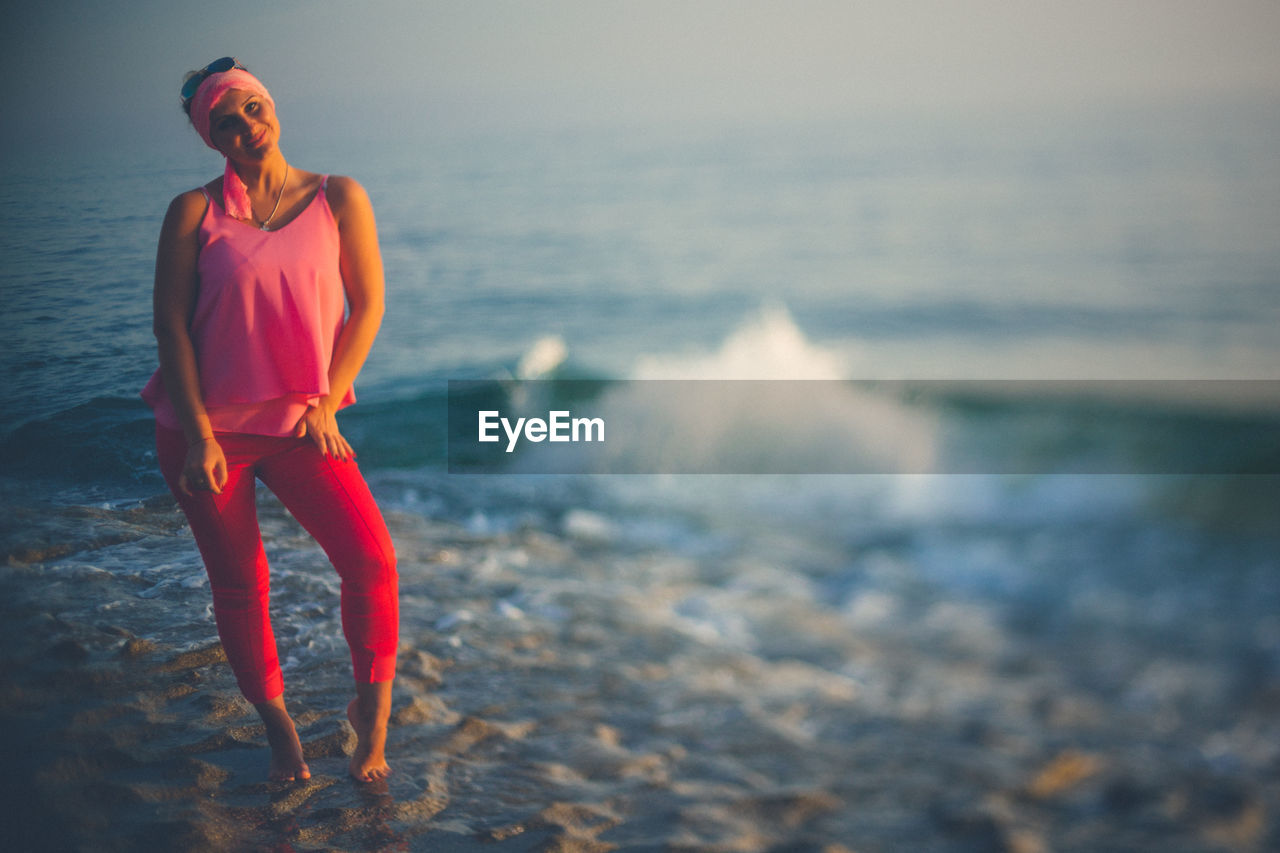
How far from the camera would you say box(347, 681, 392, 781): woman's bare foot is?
7.32 ft

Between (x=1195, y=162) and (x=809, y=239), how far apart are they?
8.99 m

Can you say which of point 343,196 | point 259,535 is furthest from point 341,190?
point 259,535

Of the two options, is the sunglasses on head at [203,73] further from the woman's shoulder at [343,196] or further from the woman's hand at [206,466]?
the woman's hand at [206,466]

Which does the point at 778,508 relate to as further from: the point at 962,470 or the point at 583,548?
the point at 962,470

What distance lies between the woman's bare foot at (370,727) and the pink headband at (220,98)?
1128 mm

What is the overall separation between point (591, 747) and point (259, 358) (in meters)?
1.42

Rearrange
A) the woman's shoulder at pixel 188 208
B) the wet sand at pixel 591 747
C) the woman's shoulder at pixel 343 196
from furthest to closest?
the wet sand at pixel 591 747
the woman's shoulder at pixel 343 196
the woman's shoulder at pixel 188 208

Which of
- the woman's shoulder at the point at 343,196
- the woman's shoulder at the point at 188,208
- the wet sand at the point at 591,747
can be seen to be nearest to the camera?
the woman's shoulder at the point at 188,208

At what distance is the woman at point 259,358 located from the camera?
1.88 meters

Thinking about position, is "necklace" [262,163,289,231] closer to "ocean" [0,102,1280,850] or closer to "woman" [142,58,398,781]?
"woman" [142,58,398,781]

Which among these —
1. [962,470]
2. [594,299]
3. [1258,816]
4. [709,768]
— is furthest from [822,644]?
[594,299]

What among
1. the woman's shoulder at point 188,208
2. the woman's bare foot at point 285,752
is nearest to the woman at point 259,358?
the woman's shoulder at point 188,208

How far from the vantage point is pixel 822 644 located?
11.7ft

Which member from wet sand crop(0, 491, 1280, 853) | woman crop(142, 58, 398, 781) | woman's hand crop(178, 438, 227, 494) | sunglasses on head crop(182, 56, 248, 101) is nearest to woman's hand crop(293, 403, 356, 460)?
woman crop(142, 58, 398, 781)
